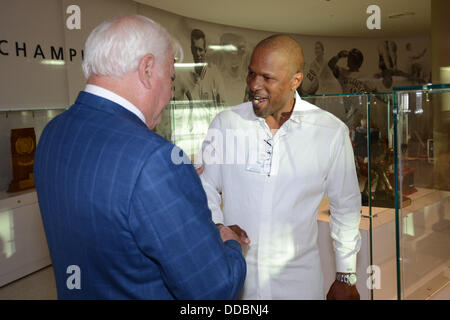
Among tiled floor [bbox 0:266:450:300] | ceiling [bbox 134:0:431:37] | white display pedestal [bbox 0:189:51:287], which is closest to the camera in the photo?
tiled floor [bbox 0:266:450:300]

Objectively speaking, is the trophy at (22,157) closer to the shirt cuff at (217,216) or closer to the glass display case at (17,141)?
the glass display case at (17,141)

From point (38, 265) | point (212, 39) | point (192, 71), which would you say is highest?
point (212, 39)

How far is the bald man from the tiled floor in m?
2.89

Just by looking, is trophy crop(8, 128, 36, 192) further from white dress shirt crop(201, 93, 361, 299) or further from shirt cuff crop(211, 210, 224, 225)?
white dress shirt crop(201, 93, 361, 299)

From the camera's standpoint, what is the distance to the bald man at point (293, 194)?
1490 millimetres

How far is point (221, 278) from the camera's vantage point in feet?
3.10

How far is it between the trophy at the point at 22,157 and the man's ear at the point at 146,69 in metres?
3.87

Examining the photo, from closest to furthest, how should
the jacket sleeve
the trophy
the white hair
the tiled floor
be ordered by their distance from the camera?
the jacket sleeve, the white hair, the tiled floor, the trophy

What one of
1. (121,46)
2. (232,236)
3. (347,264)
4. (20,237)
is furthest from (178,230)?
(20,237)

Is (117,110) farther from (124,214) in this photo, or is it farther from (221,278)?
(221,278)

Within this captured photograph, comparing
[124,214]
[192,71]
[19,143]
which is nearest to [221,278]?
[124,214]

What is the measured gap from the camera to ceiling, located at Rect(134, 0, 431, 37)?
6.45m

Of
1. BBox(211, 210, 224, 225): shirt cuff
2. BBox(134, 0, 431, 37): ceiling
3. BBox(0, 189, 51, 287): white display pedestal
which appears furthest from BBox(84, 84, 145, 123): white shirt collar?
BBox(134, 0, 431, 37): ceiling
